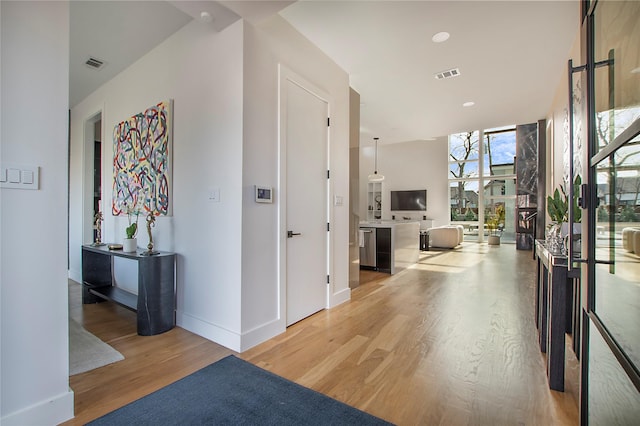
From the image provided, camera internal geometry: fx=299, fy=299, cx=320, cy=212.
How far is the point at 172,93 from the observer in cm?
309

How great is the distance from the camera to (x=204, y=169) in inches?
107

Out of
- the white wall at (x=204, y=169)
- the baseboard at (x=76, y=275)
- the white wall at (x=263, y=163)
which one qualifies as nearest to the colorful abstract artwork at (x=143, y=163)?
the white wall at (x=204, y=169)

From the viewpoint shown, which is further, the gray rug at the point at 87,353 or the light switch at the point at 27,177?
the gray rug at the point at 87,353

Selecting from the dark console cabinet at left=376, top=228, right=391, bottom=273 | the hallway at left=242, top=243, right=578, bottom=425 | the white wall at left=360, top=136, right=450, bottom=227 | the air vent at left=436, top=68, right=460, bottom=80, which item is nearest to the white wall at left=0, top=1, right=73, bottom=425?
the hallway at left=242, top=243, right=578, bottom=425

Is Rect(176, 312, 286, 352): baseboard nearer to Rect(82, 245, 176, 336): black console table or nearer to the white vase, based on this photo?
Rect(82, 245, 176, 336): black console table

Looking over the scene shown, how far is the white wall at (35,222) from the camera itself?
56.6 inches

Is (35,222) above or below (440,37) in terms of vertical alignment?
below

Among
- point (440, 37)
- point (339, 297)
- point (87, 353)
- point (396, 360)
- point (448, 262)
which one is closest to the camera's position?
point (396, 360)

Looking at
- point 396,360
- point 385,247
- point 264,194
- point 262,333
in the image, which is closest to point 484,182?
point 385,247

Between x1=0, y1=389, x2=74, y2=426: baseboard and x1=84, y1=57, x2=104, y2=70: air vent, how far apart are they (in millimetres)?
3709

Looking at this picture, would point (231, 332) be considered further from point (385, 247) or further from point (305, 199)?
point (385, 247)

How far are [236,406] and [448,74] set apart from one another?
4.49 metres

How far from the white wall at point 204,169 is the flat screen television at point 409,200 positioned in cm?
1038

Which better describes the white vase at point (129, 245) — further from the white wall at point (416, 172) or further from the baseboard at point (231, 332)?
the white wall at point (416, 172)
